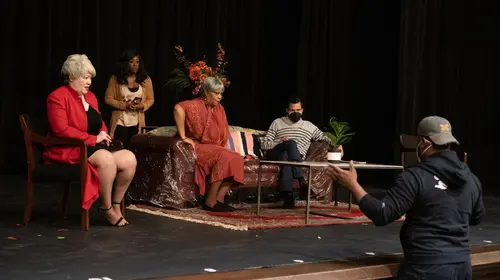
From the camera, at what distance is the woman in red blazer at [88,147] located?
4.47 meters

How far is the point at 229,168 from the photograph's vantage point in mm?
5582

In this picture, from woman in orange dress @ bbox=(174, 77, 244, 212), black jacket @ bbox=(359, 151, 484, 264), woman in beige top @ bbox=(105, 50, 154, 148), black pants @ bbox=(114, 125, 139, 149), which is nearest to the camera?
black jacket @ bbox=(359, 151, 484, 264)

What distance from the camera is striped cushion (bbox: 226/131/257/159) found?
6402 mm

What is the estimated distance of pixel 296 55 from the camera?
9141 millimetres

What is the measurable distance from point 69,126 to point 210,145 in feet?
4.61

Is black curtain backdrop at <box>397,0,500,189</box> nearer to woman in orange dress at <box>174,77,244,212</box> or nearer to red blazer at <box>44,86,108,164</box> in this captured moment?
woman in orange dress at <box>174,77,244,212</box>

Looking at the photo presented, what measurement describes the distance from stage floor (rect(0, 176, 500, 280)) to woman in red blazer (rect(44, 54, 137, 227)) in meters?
0.19

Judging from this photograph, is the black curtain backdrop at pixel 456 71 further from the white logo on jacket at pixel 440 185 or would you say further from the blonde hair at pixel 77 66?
the white logo on jacket at pixel 440 185

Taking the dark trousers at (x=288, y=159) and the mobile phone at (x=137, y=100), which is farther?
the mobile phone at (x=137, y=100)

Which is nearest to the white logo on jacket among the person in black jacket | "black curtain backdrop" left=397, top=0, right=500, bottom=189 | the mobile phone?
the person in black jacket

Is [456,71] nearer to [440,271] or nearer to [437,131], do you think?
[437,131]

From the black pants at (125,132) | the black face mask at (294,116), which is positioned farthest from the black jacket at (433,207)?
the black pants at (125,132)

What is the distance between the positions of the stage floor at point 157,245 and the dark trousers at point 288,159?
3.31ft

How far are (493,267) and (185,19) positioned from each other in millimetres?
5347
